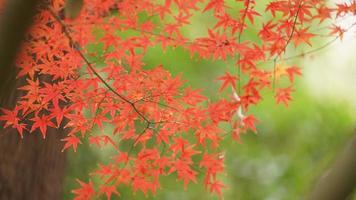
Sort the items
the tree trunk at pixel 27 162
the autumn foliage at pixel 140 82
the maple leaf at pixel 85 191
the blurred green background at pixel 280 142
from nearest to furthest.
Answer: the autumn foliage at pixel 140 82 < the maple leaf at pixel 85 191 < the tree trunk at pixel 27 162 < the blurred green background at pixel 280 142

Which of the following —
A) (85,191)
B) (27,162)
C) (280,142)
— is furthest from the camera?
(280,142)

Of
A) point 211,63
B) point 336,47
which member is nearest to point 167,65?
point 211,63

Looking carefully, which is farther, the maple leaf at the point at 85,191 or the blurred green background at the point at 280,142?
the blurred green background at the point at 280,142

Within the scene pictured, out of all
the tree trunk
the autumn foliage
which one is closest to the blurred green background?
the tree trunk

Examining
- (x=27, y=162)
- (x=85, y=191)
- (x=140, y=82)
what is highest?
(x=140, y=82)

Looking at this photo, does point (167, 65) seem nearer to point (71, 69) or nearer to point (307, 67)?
point (307, 67)

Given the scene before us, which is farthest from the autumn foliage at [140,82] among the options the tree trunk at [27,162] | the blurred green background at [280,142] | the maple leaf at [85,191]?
the blurred green background at [280,142]

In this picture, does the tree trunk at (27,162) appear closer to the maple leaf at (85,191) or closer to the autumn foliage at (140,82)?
the autumn foliage at (140,82)

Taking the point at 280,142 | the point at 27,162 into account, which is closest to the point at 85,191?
the point at 27,162

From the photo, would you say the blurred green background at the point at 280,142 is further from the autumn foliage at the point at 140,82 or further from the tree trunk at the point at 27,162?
the autumn foliage at the point at 140,82

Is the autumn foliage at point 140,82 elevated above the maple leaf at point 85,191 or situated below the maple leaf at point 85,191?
above

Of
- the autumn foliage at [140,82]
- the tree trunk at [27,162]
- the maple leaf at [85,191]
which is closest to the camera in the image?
the autumn foliage at [140,82]

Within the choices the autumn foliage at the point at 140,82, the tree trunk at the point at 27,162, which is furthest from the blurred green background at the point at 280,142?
the autumn foliage at the point at 140,82

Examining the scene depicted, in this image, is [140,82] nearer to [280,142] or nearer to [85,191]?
[85,191]
